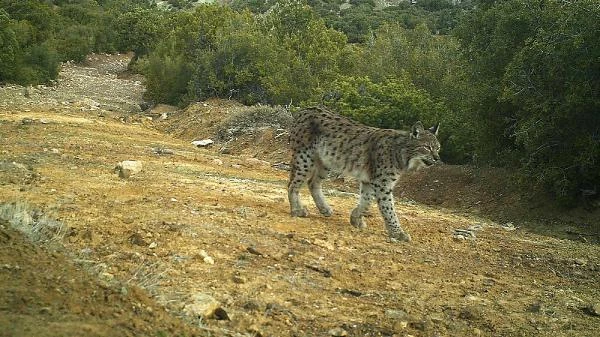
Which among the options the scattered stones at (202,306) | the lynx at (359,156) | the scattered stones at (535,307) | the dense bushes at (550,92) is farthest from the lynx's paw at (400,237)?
the dense bushes at (550,92)

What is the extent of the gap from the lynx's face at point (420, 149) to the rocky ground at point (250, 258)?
3.98ft

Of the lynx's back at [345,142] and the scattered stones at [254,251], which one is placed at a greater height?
the lynx's back at [345,142]

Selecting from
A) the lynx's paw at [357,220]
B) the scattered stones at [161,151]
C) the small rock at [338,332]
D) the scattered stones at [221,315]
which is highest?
the scattered stones at [221,315]

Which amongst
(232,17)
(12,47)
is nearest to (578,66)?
(232,17)

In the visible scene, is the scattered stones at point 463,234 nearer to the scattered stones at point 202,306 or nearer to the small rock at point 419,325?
the small rock at point 419,325

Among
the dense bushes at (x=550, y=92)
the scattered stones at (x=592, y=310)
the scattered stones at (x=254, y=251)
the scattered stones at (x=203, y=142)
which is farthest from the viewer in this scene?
the scattered stones at (x=203, y=142)

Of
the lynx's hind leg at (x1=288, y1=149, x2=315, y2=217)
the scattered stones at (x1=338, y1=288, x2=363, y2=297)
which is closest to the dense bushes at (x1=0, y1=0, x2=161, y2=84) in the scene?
the lynx's hind leg at (x1=288, y1=149, x2=315, y2=217)

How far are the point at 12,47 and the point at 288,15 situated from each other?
14032 mm

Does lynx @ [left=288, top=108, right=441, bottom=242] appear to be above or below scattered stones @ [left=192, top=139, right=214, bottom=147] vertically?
above

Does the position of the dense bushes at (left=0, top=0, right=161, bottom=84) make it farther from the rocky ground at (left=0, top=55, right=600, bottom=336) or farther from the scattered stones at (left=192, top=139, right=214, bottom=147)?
the rocky ground at (left=0, top=55, right=600, bottom=336)

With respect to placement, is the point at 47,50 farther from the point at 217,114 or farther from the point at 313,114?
the point at 313,114

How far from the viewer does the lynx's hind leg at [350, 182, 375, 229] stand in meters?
11.2

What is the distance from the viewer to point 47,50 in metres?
40.0

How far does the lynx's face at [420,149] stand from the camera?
1101 cm
